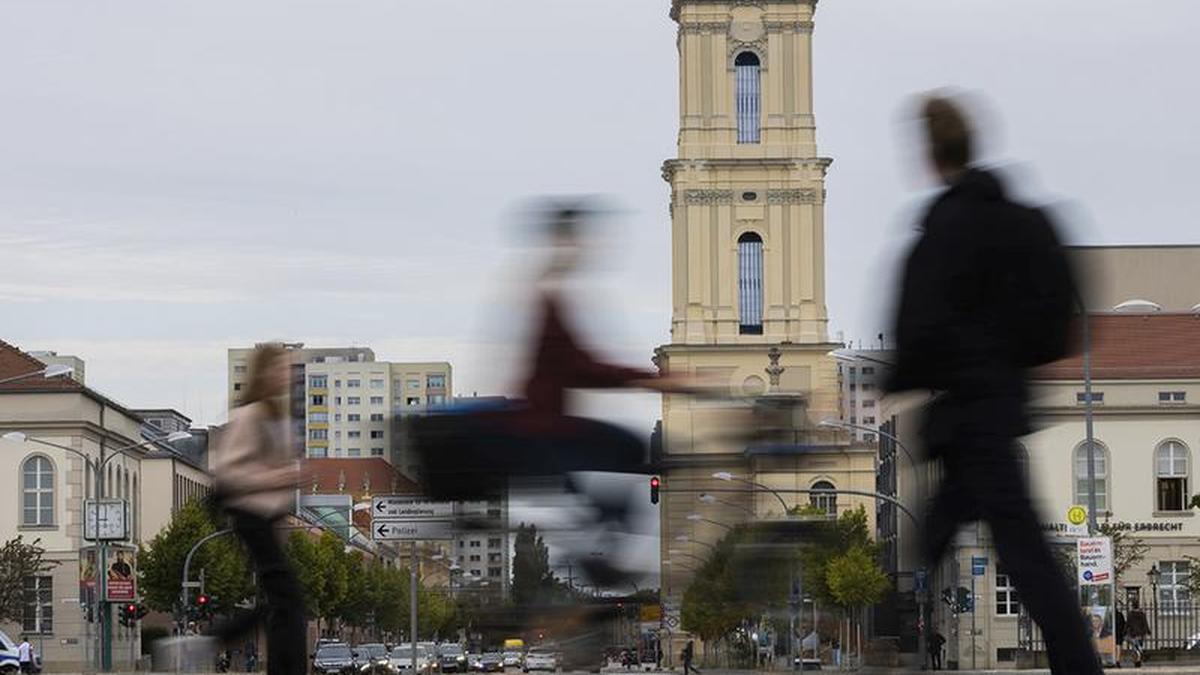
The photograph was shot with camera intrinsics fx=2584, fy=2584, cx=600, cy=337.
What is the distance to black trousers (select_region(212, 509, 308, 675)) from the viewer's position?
11.5 metres

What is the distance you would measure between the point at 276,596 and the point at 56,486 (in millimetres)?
83270

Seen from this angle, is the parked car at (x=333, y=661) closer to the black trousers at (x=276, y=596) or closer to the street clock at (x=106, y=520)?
the street clock at (x=106, y=520)

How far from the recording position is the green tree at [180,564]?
273ft

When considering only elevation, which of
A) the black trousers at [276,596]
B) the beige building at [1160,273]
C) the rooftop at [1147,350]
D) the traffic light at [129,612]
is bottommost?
the traffic light at [129,612]

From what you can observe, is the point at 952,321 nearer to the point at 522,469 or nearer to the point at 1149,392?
the point at 522,469

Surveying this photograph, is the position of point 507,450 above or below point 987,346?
below

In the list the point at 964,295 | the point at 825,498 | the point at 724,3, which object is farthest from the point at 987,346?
the point at 724,3

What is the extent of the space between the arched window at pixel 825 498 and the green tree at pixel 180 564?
236 feet

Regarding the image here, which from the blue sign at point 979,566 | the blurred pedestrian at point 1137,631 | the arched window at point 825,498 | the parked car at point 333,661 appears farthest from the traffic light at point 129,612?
Answer: the blue sign at point 979,566

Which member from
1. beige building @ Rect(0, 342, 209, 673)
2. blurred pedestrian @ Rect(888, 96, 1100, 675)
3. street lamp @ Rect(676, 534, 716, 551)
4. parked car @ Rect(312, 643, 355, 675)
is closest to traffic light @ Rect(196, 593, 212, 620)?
parked car @ Rect(312, 643, 355, 675)

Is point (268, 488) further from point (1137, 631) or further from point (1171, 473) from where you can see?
point (1171, 473)

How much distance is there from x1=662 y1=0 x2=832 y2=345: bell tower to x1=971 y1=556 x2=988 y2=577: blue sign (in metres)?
131

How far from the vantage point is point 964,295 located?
7711 millimetres

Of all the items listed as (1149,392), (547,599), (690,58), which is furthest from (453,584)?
(690,58)
